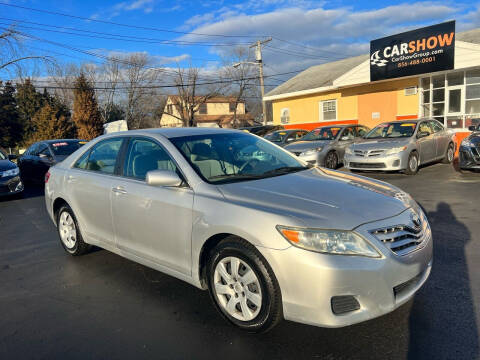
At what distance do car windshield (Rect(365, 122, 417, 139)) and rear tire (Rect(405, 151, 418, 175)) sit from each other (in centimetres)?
64

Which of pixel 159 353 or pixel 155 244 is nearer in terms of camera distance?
pixel 159 353

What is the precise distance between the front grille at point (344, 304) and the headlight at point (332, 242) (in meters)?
0.30

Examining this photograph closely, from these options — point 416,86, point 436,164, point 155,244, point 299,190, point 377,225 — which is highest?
point 416,86

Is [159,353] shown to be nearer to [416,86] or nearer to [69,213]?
[69,213]

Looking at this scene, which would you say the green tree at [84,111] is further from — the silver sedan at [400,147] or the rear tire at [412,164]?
the rear tire at [412,164]

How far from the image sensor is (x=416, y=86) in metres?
16.7

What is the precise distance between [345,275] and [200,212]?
1223 mm

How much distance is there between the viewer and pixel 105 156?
4.44 m

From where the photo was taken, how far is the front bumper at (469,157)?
9.17 metres

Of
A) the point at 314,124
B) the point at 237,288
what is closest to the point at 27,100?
the point at 314,124

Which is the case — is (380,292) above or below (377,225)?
below

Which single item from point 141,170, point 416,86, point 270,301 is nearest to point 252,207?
point 270,301

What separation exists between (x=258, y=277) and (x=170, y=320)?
0.97 m

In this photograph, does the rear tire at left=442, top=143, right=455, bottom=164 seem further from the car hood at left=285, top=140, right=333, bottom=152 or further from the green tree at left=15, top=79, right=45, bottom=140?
the green tree at left=15, top=79, right=45, bottom=140
